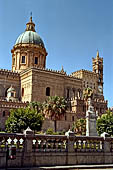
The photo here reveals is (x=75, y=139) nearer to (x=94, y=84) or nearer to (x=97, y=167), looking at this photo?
(x=97, y=167)

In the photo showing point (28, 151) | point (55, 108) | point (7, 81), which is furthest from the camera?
point (7, 81)

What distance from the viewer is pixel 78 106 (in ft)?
200

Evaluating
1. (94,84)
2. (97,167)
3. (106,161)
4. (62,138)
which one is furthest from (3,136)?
(94,84)

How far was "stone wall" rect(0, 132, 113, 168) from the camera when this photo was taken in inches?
492

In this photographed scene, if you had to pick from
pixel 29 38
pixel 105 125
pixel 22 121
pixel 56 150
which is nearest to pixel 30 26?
pixel 29 38

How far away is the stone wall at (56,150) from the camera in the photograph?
1249cm

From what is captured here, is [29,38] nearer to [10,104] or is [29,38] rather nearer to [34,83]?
[34,83]

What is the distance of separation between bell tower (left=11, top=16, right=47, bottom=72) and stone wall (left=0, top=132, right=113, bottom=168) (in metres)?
54.7

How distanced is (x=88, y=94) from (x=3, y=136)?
153 ft

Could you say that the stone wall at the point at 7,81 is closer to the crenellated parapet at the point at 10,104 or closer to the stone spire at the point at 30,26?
the crenellated parapet at the point at 10,104

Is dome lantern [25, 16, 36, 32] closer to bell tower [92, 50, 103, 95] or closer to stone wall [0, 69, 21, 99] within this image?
stone wall [0, 69, 21, 99]

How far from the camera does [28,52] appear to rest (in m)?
68.3

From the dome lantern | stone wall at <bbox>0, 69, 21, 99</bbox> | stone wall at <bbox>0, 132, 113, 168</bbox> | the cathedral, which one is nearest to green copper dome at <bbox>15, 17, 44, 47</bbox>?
the cathedral

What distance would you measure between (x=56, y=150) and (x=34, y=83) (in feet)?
151
